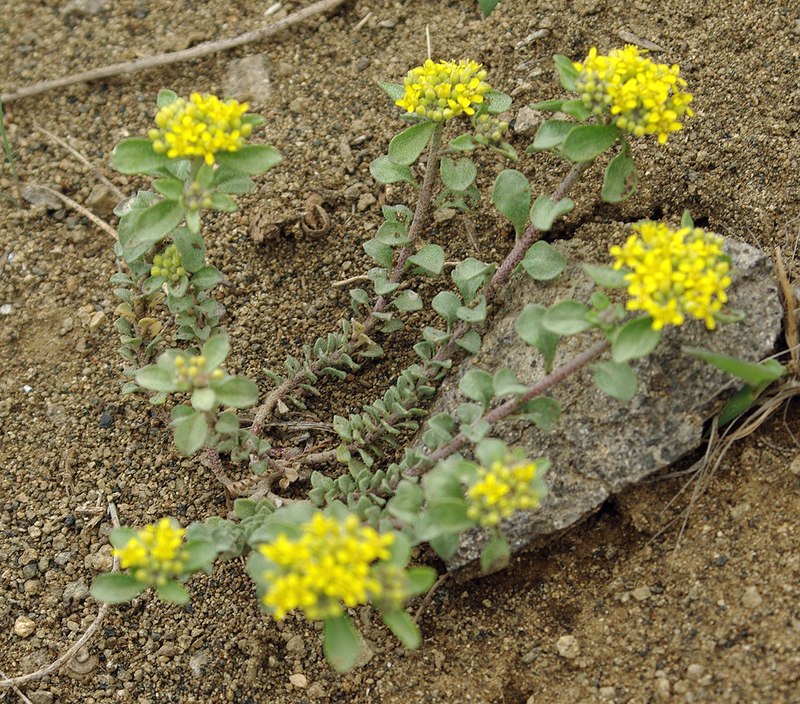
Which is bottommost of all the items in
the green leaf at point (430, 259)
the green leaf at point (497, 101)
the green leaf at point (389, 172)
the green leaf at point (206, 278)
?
the green leaf at point (430, 259)

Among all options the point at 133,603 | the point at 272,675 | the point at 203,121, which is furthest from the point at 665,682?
the point at 203,121

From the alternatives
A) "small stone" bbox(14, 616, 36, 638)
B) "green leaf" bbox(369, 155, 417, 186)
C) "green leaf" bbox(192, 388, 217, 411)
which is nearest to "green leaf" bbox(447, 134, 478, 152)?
"green leaf" bbox(369, 155, 417, 186)

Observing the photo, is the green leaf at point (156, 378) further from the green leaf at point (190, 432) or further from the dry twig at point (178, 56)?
the dry twig at point (178, 56)

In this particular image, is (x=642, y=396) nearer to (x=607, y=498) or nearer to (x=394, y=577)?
(x=607, y=498)

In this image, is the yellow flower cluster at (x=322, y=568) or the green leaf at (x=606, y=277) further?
the green leaf at (x=606, y=277)

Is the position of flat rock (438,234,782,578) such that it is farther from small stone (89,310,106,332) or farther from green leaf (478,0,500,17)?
small stone (89,310,106,332)

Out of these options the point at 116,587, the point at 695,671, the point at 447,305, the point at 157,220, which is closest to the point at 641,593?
the point at 695,671

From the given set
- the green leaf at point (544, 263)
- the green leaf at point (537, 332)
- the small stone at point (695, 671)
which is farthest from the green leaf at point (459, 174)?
the small stone at point (695, 671)
